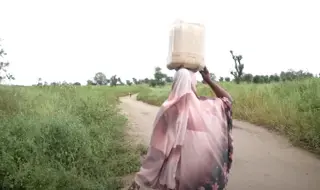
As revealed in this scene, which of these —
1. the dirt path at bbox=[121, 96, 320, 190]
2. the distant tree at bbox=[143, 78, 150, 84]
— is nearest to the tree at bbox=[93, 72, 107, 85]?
the distant tree at bbox=[143, 78, 150, 84]

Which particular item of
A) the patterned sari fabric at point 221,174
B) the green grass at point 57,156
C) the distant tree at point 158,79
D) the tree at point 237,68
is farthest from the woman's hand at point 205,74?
the distant tree at point 158,79

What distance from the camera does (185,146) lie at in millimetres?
3113

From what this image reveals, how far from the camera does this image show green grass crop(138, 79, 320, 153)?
8578 millimetres

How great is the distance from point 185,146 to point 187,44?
724 mm

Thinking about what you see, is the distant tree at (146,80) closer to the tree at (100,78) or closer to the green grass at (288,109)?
the tree at (100,78)

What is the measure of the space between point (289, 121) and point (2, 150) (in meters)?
6.31

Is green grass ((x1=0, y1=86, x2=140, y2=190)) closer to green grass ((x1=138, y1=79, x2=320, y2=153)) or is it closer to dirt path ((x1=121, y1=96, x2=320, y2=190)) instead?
dirt path ((x1=121, y1=96, x2=320, y2=190))

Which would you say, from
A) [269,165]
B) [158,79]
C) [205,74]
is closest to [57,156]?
[205,74]

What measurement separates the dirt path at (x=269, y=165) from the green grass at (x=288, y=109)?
31 centimetres

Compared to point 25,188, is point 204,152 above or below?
above

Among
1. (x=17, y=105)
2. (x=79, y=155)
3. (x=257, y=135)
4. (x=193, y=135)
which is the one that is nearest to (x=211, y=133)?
(x=193, y=135)

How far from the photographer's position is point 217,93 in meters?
3.50

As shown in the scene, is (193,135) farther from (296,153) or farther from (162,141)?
(296,153)

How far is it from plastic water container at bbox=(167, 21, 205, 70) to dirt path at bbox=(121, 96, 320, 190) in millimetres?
3436
